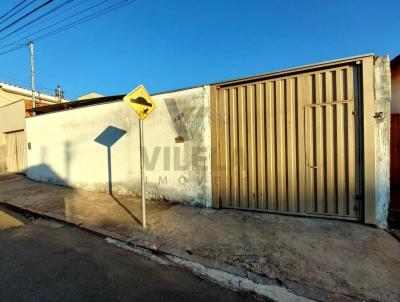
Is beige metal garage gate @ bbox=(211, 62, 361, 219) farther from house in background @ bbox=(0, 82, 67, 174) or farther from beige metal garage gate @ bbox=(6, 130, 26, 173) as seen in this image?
beige metal garage gate @ bbox=(6, 130, 26, 173)

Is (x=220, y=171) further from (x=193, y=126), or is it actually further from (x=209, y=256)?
(x=209, y=256)

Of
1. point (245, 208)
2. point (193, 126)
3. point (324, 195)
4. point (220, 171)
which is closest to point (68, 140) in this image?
point (193, 126)

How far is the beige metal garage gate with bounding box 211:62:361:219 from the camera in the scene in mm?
4672

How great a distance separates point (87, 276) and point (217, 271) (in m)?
1.69

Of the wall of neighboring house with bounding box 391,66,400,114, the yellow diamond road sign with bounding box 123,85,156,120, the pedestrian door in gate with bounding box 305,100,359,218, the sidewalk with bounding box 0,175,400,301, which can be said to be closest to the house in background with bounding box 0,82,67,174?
the sidewalk with bounding box 0,175,400,301

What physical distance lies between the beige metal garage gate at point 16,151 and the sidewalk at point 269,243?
6.78 m

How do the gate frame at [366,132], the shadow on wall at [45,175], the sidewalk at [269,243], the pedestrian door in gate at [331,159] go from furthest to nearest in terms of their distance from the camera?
the shadow on wall at [45,175] < the pedestrian door in gate at [331,159] < the gate frame at [366,132] < the sidewalk at [269,243]

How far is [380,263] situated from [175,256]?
2849 millimetres

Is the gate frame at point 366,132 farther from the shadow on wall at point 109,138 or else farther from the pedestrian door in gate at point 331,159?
the shadow on wall at point 109,138

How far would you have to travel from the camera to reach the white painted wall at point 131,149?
603cm

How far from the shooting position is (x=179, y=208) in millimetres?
5957

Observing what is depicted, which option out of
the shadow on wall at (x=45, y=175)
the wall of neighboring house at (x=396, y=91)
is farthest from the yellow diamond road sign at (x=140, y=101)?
the shadow on wall at (x=45, y=175)

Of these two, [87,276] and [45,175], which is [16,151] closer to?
[45,175]

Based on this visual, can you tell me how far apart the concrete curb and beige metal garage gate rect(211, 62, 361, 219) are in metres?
2.31
